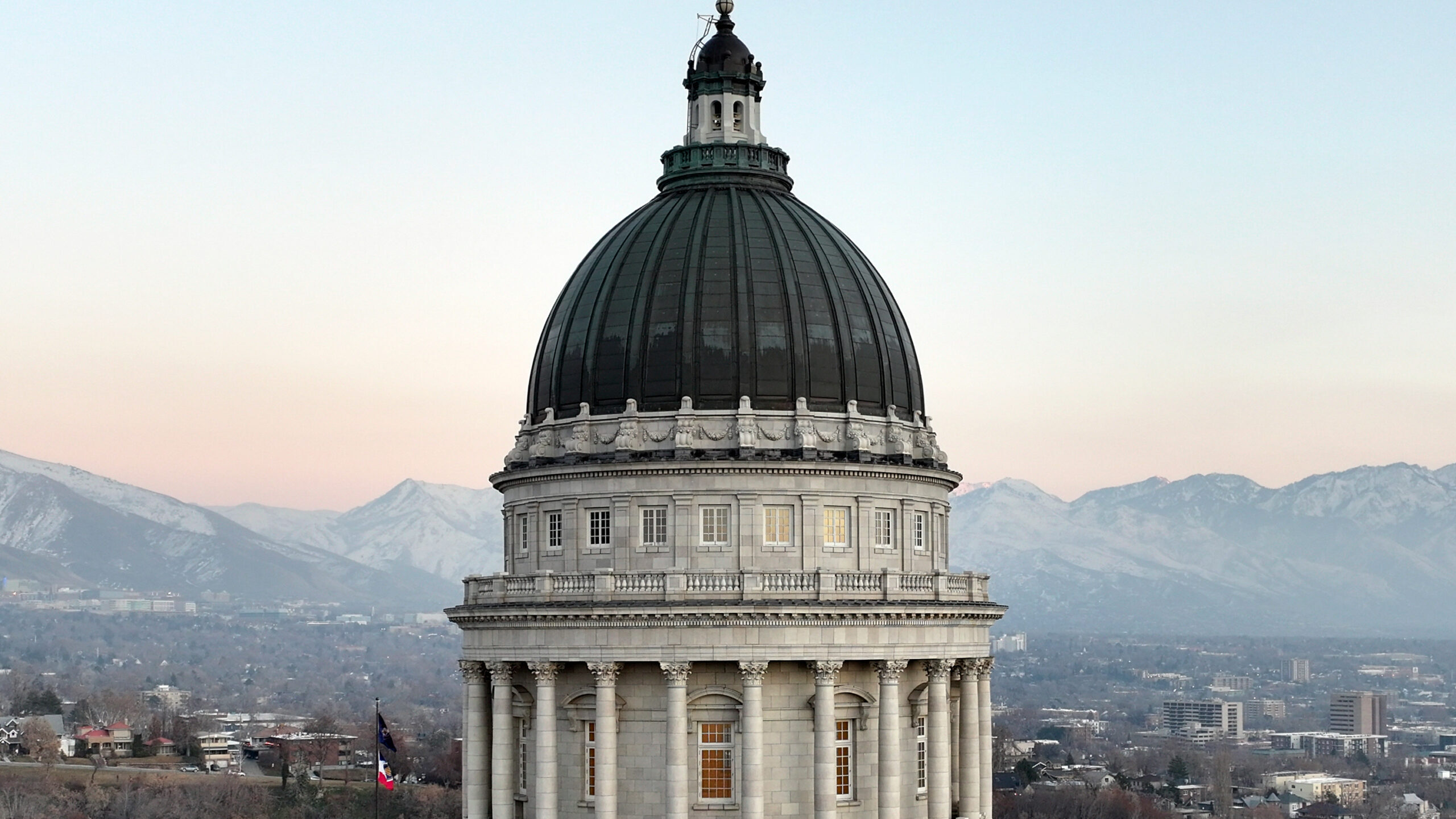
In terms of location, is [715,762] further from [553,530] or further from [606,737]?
[553,530]

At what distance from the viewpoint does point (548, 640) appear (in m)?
84.6

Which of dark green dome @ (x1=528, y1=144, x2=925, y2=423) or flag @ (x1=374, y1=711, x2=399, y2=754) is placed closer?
dark green dome @ (x1=528, y1=144, x2=925, y2=423)

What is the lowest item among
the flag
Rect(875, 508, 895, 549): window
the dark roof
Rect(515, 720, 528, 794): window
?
the flag

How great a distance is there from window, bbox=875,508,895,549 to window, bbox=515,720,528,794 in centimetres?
1630

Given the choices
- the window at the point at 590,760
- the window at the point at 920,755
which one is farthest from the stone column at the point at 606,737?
the window at the point at 920,755

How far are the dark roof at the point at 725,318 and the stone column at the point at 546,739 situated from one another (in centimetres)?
1107

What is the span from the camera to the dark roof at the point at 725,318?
87125mm

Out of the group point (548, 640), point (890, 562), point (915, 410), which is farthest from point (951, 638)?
point (548, 640)

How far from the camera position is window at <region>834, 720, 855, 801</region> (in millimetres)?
84938

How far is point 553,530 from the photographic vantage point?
88125 mm

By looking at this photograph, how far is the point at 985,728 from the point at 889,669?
9289mm

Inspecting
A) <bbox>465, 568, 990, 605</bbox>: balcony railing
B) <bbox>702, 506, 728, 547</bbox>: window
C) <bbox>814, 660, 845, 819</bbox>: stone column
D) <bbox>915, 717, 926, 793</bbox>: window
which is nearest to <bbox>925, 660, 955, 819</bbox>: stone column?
<bbox>915, 717, 926, 793</bbox>: window

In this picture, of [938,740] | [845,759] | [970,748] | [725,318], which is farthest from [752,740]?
[725,318]

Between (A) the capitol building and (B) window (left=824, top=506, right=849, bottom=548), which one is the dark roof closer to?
(A) the capitol building
